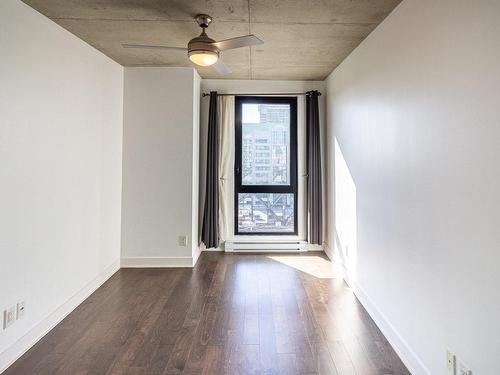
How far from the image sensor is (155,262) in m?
3.79

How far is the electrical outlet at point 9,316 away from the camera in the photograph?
194 cm

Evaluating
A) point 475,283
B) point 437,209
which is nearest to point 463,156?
point 437,209

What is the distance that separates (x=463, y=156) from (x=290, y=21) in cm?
176

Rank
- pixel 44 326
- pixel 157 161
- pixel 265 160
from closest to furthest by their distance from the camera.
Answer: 1. pixel 44 326
2. pixel 157 161
3. pixel 265 160

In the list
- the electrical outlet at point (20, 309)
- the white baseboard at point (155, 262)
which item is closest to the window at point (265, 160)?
the white baseboard at point (155, 262)

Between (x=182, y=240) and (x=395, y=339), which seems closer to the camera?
(x=395, y=339)

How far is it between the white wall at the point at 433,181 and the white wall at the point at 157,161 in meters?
2.11

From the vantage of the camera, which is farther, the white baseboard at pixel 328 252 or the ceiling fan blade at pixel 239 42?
the white baseboard at pixel 328 252

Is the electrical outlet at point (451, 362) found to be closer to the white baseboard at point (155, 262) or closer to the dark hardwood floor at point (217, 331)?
the dark hardwood floor at point (217, 331)

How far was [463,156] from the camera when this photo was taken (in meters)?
1.44

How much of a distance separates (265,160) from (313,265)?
1656 millimetres

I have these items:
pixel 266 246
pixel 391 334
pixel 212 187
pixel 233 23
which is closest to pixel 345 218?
pixel 266 246

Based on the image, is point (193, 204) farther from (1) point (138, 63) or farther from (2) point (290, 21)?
(2) point (290, 21)

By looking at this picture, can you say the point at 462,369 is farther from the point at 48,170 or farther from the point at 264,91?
the point at 264,91
